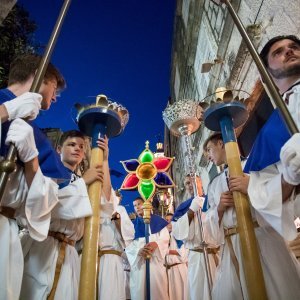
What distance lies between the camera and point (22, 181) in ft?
6.11

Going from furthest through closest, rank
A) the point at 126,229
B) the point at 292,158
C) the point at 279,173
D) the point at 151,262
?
the point at 151,262
the point at 126,229
the point at 279,173
the point at 292,158

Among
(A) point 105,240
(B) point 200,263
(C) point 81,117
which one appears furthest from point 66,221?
(B) point 200,263

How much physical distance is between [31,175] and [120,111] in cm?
106

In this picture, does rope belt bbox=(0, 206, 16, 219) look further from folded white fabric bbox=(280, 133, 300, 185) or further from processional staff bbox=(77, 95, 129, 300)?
folded white fabric bbox=(280, 133, 300, 185)

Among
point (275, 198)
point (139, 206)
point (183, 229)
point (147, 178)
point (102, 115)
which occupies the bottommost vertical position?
point (275, 198)

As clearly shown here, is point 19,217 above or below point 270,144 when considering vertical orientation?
below

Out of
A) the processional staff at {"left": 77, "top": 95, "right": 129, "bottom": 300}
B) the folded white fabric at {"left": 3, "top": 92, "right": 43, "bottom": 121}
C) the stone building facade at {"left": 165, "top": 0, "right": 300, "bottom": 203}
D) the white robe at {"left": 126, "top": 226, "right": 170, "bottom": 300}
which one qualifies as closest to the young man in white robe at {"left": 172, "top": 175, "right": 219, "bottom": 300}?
the white robe at {"left": 126, "top": 226, "right": 170, "bottom": 300}

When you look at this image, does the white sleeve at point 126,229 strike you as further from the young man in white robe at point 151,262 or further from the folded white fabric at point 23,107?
the folded white fabric at point 23,107

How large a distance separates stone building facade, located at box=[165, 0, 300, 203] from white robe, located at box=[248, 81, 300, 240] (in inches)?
37.6

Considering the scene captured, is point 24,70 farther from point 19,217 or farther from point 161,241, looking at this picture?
point 161,241

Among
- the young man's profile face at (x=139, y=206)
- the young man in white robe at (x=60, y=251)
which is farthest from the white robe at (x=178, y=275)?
the young man in white robe at (x=60, y=251)

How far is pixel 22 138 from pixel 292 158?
1449mm

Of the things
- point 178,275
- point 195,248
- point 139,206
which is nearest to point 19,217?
point 195,248

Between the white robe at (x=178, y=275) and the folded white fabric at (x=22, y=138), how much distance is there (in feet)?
17.4
